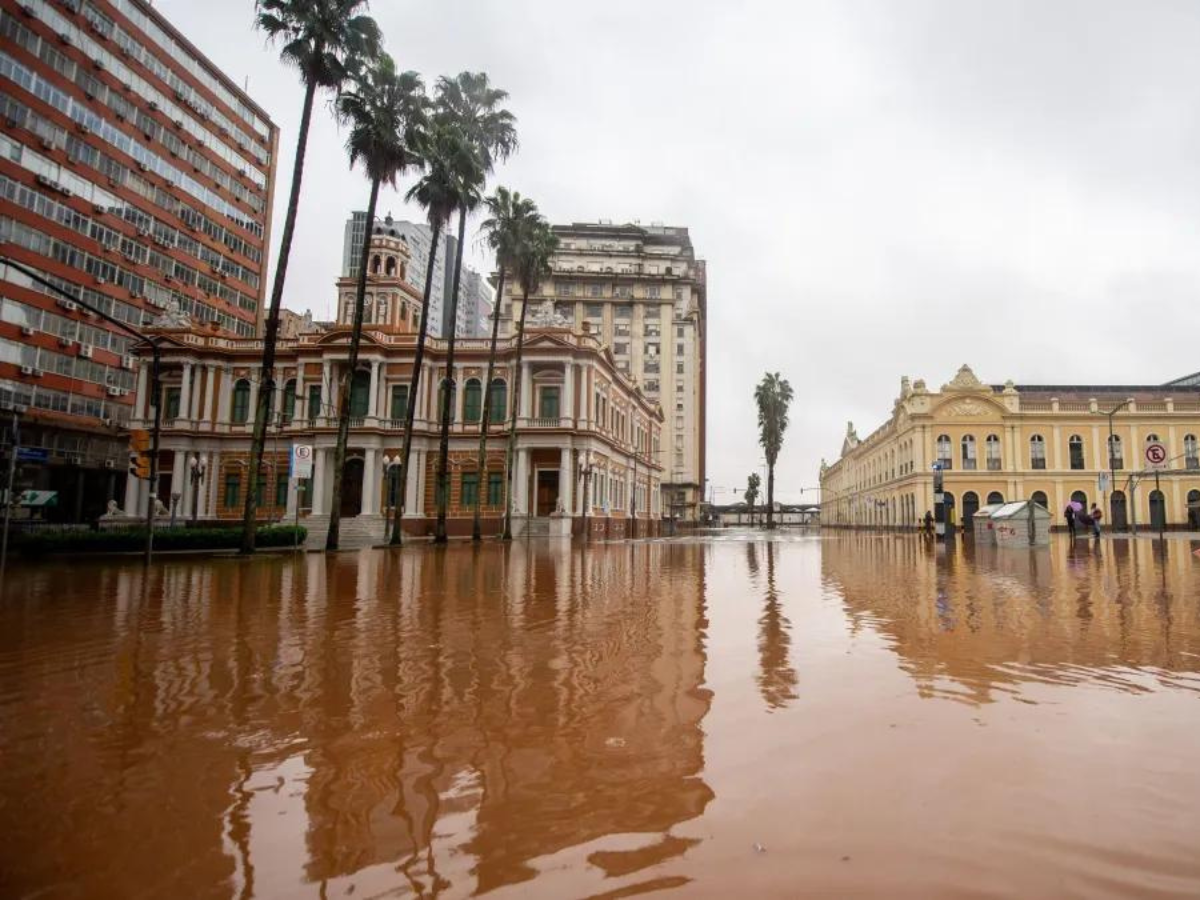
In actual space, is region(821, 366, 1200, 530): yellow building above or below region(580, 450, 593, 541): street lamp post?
above

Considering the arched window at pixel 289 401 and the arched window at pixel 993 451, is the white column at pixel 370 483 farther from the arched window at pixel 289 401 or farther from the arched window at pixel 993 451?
the arched window at pixel 993 451

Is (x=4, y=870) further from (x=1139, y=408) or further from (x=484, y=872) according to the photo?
(x=1139, y=408)

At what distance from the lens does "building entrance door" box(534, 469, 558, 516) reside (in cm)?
4238

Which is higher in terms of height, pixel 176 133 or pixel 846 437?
pixel 176 133

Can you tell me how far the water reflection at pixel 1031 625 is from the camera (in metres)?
5.37

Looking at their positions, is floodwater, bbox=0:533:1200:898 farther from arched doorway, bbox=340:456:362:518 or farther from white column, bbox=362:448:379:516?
arched doorway, bbox=340:456:362:518

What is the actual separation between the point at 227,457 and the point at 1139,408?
232 feet

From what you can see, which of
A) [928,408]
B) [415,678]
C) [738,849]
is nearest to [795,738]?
[738,849]

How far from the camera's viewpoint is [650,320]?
278 ft

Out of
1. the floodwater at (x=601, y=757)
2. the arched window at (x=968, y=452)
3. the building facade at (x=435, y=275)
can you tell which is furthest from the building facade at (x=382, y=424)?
the building facade at (x=435, y=275)

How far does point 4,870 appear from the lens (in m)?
2.52

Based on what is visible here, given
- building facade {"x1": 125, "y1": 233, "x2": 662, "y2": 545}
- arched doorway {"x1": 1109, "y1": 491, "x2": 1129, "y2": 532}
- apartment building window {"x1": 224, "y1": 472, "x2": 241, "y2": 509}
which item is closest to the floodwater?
building facade {"x1": 125, "y1": 233, "x2": 662, "y2": 545}

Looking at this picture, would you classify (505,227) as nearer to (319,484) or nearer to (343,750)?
(319,484)

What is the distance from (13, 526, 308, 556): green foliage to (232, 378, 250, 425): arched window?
23.7 metres
